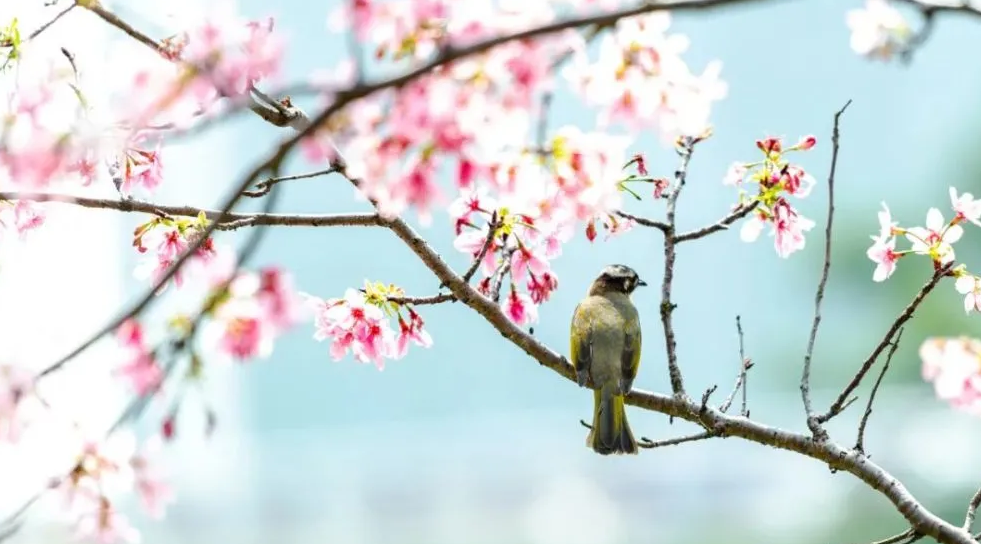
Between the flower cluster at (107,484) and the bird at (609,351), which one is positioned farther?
the bird at (609,351)

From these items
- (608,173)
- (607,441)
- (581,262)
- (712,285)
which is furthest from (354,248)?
(608,173)

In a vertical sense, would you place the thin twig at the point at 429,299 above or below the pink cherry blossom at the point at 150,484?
above

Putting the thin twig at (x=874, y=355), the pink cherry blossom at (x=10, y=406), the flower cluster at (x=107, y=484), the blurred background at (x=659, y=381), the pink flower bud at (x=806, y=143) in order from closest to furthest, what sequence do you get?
1. the pink cherry blossom at (x=10, y=406)
2. the flower cluster at (x=107, y=484)
3. the thin twig at (x=874, y=355)
4. the pink flower bud at (x=806, y=143)
5. the blurred background at (x=659, y=381)

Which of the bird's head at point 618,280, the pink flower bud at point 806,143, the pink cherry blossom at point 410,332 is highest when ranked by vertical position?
the bird's head at point 618,280

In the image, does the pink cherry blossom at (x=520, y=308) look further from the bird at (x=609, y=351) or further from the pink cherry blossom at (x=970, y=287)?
the pink cherry blossom at (x=970, y=287)

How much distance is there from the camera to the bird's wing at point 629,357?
107 inches

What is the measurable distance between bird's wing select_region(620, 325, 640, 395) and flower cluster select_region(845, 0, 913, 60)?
110cm

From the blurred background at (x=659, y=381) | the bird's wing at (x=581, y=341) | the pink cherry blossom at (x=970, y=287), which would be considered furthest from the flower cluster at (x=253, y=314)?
the blurred background at (x=659, y=381)

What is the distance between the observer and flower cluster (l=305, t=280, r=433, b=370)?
2139 mm

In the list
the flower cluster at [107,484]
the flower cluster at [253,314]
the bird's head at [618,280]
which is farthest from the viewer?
the bird's head at [618,280]

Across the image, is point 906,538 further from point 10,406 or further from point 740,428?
point 10,406

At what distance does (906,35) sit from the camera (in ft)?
5.24

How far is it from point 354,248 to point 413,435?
11.8ft

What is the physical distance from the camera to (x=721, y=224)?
6.82 ft
